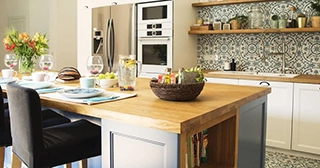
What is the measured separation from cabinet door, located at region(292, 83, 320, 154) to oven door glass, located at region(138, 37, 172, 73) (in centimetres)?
158

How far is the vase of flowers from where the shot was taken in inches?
112

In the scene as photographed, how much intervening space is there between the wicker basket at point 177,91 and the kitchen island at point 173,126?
0.11 ft

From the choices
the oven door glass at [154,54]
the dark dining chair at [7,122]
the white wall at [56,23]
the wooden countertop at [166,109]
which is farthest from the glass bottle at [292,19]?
the white wall at [56,23]

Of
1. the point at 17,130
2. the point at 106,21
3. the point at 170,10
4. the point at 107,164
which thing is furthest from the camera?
the point at 106,21

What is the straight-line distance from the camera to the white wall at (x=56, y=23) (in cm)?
660

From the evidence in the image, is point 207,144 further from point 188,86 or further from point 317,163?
point 317,163

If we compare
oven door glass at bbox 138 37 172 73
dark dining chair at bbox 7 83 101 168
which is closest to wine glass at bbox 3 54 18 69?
dark dining chair at bbox 7 83 101 168

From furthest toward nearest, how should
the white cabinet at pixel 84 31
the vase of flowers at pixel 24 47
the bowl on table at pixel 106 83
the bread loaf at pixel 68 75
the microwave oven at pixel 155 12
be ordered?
the white cabinet at pixel 84 31 < the microwave oven at pixel 155 12 < the vase of flowers at pixel 24 47 < the bread loaf at pixel 68 75 < the bowl on table at pixel 106 83

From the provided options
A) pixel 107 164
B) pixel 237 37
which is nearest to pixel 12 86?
pixel 107 164

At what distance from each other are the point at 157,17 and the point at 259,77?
1.51 meters

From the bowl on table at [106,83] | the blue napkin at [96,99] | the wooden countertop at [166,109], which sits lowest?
the wooden countertop at [166,109]

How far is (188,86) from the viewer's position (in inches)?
65.5

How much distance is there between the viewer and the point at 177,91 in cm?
168

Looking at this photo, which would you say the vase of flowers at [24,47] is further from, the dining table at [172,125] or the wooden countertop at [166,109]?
the wooden countertop at [166,109]
